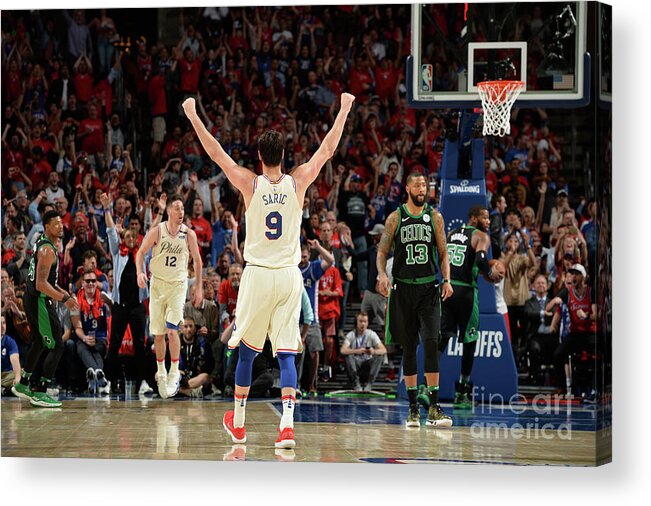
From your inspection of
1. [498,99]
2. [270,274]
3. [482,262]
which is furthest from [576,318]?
Result: [270,274]

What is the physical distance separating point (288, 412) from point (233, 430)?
0.55 meters

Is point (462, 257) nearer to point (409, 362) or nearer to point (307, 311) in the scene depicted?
point (409, 362)

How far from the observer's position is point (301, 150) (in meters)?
9.72

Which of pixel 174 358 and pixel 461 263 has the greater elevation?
pixel 461 263

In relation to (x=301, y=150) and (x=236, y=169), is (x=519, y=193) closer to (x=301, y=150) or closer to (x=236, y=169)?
(x=301, y=150)

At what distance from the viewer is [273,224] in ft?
27.9

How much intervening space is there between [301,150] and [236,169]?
3.87 feet

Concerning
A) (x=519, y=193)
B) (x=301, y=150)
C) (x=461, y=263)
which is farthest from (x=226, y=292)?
(x=519, y=193)

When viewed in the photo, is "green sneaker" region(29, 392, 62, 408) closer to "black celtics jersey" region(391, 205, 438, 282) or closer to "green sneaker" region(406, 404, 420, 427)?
"green sneaker" region(406, 404, 420, 427)

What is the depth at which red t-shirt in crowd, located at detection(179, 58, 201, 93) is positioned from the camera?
31.8ft

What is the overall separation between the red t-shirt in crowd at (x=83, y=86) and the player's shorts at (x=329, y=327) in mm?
2773

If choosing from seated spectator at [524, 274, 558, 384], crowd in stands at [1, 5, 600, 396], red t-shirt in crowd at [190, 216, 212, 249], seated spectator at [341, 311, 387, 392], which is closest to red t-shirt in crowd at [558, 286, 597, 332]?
crowd in stands at [1, 5, 600, 396]

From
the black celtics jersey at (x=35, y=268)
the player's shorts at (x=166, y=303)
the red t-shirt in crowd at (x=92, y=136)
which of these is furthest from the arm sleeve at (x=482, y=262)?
the black celtics jersey at (x=35, y=268)

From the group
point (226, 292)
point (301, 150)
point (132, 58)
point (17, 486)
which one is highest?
point (132, 58)
